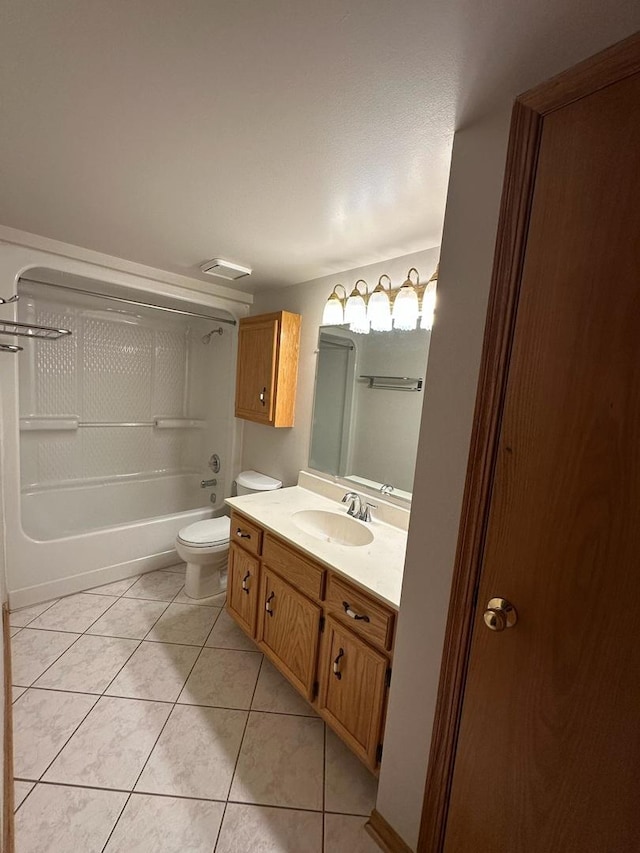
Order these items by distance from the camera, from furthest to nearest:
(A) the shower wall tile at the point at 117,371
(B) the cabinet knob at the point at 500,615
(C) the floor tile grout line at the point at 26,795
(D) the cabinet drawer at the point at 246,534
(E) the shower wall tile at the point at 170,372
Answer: (E) the shower wall tile at the point at 170,372
(A) the shower wall tile at the point at 117,371
(D) the cabinet drawer at the point at 246,534
(C) the floor tile grout line at the point at 26,795
(B) the cabinet knob at the point at 500,615

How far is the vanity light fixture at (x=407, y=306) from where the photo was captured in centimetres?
167

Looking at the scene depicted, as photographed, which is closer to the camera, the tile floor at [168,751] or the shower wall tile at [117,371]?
the tile floor at [168,751]

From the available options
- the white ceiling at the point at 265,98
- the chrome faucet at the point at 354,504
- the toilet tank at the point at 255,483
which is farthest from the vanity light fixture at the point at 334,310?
the toilet tank at the point at 255,483

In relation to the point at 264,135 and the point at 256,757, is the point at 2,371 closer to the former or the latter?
the point at 264,135

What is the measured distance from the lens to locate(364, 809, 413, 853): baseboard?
3.64 ft

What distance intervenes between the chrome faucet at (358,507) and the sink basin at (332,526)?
0.10 feet

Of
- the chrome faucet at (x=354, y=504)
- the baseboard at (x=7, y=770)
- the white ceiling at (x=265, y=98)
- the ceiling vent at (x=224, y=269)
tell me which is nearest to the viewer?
the white ceiling at (x=265, y=98)

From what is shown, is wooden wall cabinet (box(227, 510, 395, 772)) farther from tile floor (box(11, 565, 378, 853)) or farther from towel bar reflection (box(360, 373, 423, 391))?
towel bar reflection (box(360, 373, 423, 391))

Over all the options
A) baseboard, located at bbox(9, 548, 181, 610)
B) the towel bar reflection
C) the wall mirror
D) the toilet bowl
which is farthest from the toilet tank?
the towel bar reflection

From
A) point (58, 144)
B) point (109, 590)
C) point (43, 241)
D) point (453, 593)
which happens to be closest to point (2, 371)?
point (43, 241)

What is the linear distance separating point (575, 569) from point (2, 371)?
8.76 ft

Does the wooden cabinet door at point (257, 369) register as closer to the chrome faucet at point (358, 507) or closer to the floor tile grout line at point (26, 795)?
the chrome faucet at point (358, 507)

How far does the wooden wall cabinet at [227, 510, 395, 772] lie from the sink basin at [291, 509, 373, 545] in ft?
0.87

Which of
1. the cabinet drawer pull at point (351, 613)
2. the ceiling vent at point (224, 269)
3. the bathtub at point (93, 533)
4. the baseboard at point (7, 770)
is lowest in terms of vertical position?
the baseboard at point (7, 770)
